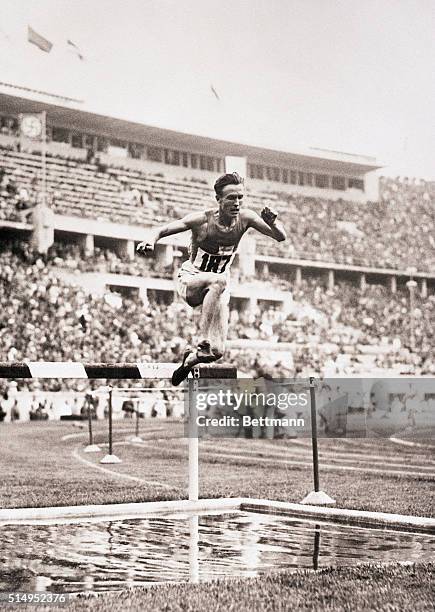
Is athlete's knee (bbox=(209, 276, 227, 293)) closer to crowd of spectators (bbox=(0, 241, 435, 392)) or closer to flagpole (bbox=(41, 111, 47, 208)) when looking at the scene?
crowd of spectators (bbox=(0, 241, 435, 392))

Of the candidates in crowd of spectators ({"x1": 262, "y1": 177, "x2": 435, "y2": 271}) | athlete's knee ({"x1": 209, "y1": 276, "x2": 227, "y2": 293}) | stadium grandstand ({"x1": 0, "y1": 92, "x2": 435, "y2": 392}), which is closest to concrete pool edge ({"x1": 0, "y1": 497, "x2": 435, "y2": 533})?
athlete's knee ({"x1": 209, "y1": 276, "x2": 227, "y2": 293})

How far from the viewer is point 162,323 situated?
2242 centimetres

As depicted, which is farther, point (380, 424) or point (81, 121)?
A: point (81, 121)

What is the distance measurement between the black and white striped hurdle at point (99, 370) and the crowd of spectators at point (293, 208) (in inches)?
626

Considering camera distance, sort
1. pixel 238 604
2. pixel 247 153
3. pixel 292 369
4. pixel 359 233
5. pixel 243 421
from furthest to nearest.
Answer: pixel 359 233 → pixel 247 153 → pixel 292 369 → pixel 243 421 → pixel 238 604

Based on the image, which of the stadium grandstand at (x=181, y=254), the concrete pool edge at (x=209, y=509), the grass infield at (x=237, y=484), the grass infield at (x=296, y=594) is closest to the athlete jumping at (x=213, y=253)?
the concrete pool edge at (x=209, y=509)

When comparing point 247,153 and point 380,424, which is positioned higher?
point 247,153

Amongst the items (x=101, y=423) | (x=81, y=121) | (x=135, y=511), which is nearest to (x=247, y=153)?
(x=81, y=121)

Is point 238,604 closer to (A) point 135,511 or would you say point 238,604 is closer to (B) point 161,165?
(A) point 135,511

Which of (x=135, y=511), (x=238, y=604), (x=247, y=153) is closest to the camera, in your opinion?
(x=238, y=604)

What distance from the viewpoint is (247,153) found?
24047mm

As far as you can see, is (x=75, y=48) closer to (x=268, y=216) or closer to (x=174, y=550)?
(x=268, y=216)

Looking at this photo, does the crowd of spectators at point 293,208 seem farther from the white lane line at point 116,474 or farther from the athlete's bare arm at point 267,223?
the athlete's bare arm at point 267,223

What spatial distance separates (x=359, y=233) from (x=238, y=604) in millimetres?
23897
